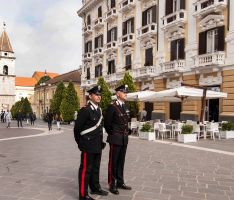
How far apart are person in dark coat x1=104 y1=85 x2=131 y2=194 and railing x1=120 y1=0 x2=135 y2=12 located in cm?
2607

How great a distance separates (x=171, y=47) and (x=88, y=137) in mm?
21389

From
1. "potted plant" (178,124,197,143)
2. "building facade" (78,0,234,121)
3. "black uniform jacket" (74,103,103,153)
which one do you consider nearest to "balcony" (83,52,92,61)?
"building facade" (78,0,234,121)

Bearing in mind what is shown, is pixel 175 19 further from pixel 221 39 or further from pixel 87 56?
pixel 87 56

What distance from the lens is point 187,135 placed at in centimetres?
1503

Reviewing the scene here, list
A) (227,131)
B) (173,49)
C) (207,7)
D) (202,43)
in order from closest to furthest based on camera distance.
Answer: (227,131) < (207,7) < (202,43) < (173,49)

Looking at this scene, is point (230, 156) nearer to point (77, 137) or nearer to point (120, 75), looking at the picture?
point (77, 137)

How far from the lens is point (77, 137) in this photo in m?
5.68

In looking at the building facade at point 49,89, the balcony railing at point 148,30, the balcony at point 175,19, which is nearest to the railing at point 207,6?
the balcony at point 175,19

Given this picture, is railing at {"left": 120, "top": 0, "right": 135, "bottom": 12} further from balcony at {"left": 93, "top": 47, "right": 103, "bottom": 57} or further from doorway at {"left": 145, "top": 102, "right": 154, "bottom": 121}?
doorway at {"left": 145, "top": 102, "right": 154, "bottom": 121}

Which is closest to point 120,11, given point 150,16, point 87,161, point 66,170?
point 150,16

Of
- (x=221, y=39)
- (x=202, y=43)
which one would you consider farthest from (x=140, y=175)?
(x=202, y=43)

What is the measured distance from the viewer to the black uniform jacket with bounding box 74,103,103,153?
18.3ft

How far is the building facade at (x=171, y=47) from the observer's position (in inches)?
820

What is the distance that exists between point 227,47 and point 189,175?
14.8 meters
